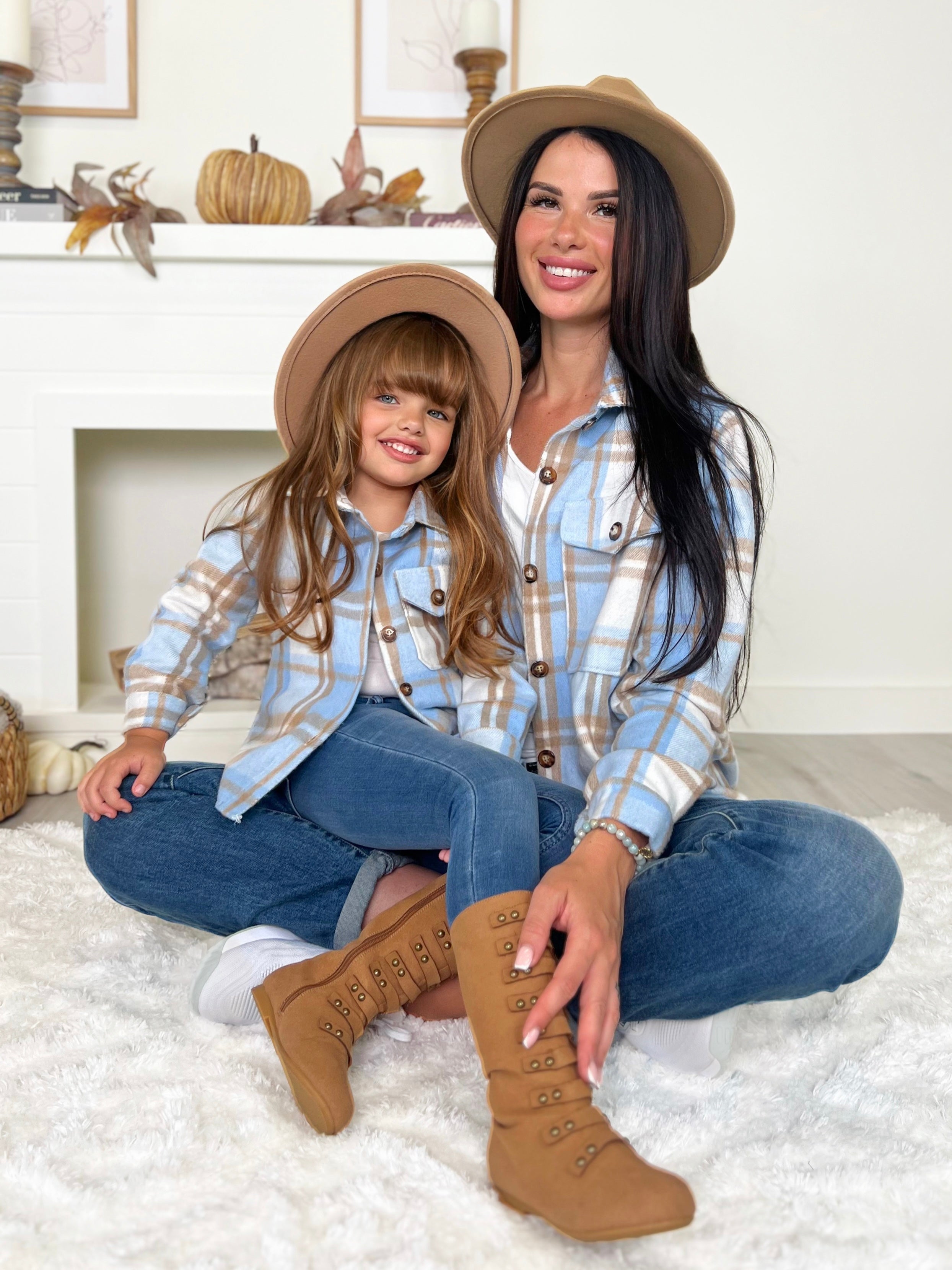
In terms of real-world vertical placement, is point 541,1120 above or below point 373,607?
below

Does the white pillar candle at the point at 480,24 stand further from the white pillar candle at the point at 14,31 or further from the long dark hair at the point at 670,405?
the long dark hair at the point at 670,405

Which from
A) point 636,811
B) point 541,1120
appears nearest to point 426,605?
point 636,811

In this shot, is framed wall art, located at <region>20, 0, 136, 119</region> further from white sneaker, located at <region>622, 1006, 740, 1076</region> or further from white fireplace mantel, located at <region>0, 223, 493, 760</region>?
white sneaker, located at <region>622, 1006, 740, 1076</region>

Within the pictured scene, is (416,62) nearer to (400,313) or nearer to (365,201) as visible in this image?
(365,201)

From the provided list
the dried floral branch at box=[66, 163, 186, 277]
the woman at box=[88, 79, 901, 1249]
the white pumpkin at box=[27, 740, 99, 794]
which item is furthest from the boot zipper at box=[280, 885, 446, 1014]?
the dried floral branch at box=[66, 163, 186, 277]

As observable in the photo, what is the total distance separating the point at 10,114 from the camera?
2490 mm

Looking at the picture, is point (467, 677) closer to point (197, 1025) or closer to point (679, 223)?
point (197, 1025)

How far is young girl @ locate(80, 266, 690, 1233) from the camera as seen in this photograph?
1181mm

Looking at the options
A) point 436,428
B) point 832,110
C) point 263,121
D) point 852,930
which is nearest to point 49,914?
point 436,428

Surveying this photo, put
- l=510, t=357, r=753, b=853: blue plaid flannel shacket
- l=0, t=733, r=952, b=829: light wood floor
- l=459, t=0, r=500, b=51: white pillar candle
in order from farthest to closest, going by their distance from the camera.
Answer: l=459, t=0, r=500, b=51: white pillar candle < l=0, t=733, r=952, b=829: light wood floor < l=510, t=357, r=753, b=853: blue plaid flannel shacket

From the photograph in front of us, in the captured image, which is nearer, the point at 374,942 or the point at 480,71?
the point at 374,942

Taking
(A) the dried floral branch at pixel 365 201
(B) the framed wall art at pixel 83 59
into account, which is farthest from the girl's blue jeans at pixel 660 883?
(B) the framed wall art at pixel 83 59

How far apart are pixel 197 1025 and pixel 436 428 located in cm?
74

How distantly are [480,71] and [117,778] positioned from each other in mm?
2051
